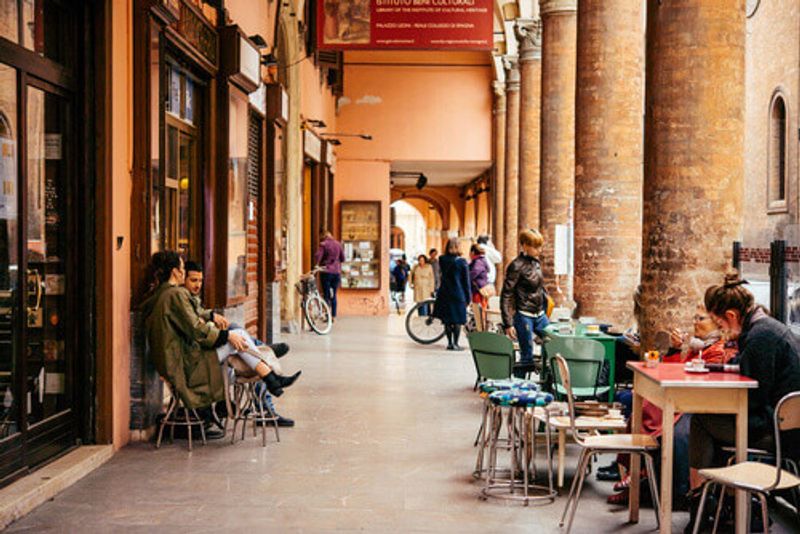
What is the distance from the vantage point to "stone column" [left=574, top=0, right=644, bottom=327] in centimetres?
1063

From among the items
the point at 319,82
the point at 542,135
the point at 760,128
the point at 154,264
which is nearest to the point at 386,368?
the point at 542,135

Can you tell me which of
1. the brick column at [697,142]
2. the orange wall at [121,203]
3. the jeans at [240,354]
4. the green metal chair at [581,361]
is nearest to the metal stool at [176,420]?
the orange wall at [121,203]

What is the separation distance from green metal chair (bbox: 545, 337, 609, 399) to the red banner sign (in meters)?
6.59

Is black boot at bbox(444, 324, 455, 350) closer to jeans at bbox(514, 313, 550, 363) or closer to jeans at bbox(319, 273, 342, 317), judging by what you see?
jeans at bbox(319, 273, 342, 317)

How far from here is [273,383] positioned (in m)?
7.88

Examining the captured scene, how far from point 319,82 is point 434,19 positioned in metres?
7.86

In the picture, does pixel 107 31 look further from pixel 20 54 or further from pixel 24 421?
pixel 24 421

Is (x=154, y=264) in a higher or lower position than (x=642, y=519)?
higher

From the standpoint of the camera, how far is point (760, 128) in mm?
23859

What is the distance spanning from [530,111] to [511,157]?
366 cm

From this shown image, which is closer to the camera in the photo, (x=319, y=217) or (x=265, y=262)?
(x=265, y=262)

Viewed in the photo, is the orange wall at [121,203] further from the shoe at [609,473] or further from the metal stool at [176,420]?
the shoe at [609,473]

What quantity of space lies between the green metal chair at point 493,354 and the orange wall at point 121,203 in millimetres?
2508

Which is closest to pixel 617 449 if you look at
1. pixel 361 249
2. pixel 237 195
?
pixel 237 195
